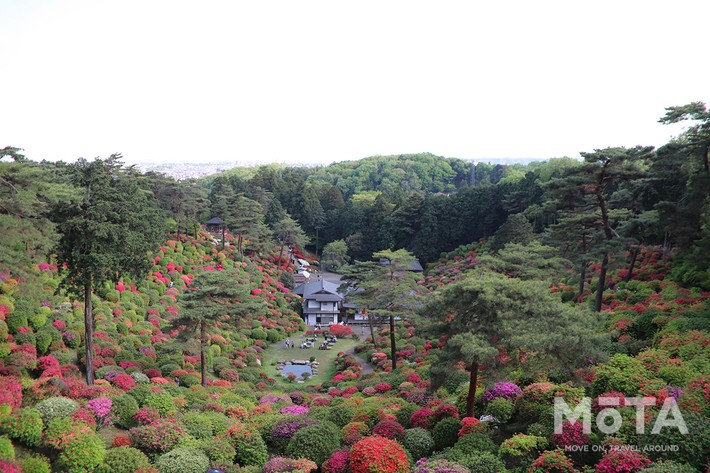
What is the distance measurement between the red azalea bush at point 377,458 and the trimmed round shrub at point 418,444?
1428 mm

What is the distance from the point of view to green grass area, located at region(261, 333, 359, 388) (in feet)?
95.9

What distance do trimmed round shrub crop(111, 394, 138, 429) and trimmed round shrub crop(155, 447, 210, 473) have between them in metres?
3.23

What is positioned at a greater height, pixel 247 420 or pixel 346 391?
pixel 247 420

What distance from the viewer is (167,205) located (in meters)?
44.5

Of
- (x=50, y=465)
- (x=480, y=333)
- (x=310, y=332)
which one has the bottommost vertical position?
(x=310, y=332)

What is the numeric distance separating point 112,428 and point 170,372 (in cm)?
789

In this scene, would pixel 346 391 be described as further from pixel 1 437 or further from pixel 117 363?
pixel 1 437

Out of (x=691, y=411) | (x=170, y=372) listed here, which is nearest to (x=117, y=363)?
(x=170, y=372)

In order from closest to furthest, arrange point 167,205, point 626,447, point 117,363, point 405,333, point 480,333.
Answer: point 626,447, point 480,333, point 117,363, point 405,333, point 167,205

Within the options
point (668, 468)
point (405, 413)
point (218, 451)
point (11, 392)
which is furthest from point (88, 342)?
point (668, 468)

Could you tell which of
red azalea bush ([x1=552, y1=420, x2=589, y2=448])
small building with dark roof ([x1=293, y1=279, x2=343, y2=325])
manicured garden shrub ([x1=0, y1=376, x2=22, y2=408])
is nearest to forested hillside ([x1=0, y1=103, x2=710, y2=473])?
red azalea bush ([x1=552, y1=420, x2=589, y2=448])

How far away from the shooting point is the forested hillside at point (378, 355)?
11758mm

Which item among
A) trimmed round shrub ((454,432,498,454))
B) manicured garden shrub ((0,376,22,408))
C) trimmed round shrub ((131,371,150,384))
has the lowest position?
trimmed round shrub ((131,371,150,384))

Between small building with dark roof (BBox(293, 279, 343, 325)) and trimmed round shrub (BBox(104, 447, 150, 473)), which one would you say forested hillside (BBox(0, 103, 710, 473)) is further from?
small building with dark roof (BBox(293, 279, 343, 325))
